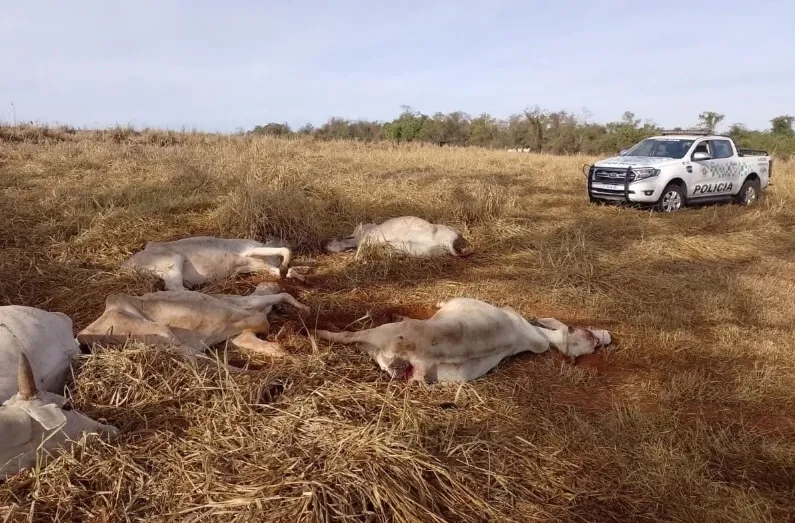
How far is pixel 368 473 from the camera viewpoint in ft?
8.84

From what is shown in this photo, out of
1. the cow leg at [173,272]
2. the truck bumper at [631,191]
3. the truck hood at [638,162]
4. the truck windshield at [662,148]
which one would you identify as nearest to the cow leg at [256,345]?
the cow leg at [173,272]

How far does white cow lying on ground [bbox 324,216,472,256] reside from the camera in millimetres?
6809

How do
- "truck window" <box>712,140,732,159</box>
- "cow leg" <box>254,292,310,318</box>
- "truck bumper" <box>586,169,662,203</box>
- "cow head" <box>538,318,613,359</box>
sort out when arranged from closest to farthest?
"cow head" <box>538,318,613,359</box>
"cow leg" <box>254,292,310,318</box>
"truck bumper" <box>586,169,662,203</box>
"truck window" <box>712,140,732,159</box>

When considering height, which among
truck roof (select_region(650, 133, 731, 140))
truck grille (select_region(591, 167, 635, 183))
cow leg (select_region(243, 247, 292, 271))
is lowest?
cow leg (select_region(243, 247, 292, 271))

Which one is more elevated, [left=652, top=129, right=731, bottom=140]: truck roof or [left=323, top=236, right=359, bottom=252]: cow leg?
[left=652, top=129, right=731, bottom=140]: truck roof

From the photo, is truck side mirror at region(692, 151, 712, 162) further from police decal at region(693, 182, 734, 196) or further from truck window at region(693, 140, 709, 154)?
police decal at region(693, 182, 734, 196)

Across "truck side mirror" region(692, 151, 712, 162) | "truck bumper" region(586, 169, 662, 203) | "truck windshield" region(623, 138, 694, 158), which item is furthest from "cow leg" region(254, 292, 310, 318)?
"truck side mirror" region(692, 151, 712, 162)

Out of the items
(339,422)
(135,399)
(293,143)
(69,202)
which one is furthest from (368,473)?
(293,143)

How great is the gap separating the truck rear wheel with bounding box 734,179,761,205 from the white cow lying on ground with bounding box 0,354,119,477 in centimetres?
1315

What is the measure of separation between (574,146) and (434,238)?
29786 millimetres

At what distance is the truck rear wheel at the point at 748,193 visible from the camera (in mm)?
12406

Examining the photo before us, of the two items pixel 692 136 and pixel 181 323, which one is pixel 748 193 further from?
pixel 181 323

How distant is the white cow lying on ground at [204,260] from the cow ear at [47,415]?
8.00 feet

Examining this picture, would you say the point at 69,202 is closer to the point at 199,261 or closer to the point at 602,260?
the point at 199,261
